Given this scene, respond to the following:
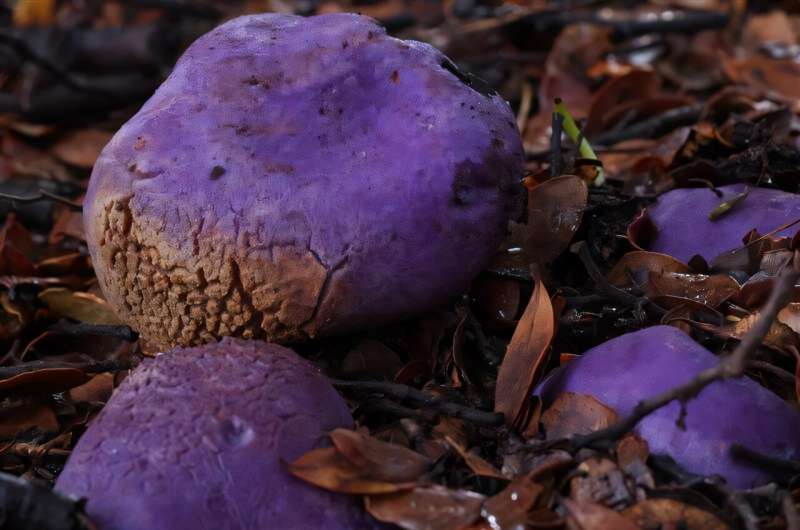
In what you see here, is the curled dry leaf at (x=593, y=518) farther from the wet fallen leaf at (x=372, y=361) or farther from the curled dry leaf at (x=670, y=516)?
the wet fallen leaf at (x=372, y=361)

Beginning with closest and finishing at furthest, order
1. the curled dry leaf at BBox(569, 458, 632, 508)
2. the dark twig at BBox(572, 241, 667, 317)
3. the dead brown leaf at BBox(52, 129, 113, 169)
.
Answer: the curled dry leaf at BBox(569, 458, 632, 508) → the dark twig at BBox(572, 241, 667, 317) → the dead brown leaf at BBox(52, 129, 113, 169)

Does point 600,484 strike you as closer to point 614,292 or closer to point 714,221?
point 614,292

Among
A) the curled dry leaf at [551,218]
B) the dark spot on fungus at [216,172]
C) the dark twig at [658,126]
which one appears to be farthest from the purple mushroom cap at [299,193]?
the dark twig at [658,126]

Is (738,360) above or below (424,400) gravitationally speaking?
above

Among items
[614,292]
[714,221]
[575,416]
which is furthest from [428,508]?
[714,221]

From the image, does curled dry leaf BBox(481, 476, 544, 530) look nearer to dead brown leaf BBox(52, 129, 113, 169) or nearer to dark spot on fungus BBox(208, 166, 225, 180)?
dark spot on fungus BBox(208, 166, 225, 180)

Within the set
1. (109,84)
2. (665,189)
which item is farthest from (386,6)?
(665,189)

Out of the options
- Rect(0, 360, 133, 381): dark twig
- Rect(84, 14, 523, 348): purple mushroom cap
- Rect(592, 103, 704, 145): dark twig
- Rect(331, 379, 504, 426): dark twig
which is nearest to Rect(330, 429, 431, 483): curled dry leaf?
Rect(331, 379, 504, 426): dark twig
